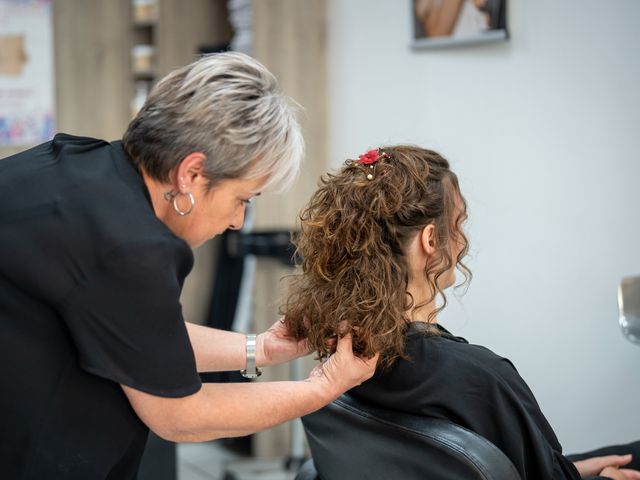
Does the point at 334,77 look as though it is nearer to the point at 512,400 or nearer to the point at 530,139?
the point at 530,139

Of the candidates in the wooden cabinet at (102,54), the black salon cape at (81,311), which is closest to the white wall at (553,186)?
the wooden cabinet at (102,54)

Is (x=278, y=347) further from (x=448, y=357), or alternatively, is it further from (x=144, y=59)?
(x=144, y=59)

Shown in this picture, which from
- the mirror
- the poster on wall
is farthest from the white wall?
the poster on wall

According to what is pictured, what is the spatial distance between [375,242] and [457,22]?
1.60 meters

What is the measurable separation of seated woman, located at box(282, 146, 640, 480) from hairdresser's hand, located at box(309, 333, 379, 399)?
0.02 metres

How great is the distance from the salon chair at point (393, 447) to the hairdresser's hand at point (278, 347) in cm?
16

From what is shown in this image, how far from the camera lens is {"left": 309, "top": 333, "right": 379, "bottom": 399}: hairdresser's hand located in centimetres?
131

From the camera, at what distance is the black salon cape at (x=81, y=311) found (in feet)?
3.91

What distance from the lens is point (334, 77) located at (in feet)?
10.9

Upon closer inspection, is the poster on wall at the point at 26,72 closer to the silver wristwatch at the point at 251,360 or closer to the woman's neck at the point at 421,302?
the silver wristwatch at the point at 251,360

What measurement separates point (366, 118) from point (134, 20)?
167 cm

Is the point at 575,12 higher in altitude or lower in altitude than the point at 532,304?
higher

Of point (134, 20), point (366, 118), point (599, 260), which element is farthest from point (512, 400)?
point (134, 20)

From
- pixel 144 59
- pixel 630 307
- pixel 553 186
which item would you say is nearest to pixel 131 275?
pixel 630 307
